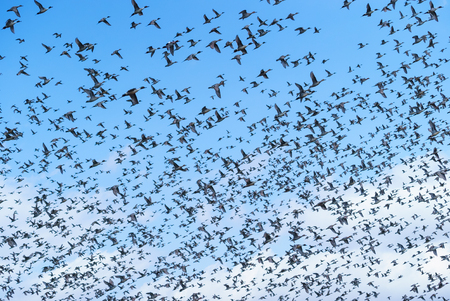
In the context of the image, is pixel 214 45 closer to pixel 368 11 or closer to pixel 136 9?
pixel 136 9

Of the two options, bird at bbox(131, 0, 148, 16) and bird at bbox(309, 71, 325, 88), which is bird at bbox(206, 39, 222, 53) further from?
bird at bbox(309, 71, 325, 88)

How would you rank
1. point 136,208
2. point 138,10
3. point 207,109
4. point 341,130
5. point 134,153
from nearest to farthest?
point 138,10 < point 207,109 < point 134,153 < point 341,130 < point 136,208

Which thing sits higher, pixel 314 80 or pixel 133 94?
pixel 314 80

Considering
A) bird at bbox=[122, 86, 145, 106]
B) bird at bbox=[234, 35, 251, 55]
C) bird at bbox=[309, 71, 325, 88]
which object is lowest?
bird at bbox=[122, 86, 145, 106]

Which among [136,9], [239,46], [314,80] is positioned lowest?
[314,80]

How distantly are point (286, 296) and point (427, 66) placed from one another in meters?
40.3

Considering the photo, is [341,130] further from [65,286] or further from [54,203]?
[65,286]

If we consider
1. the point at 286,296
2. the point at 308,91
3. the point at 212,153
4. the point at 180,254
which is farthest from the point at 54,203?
the point at 286,296

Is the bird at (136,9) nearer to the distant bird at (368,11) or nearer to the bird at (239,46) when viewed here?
the bird at (239,46)

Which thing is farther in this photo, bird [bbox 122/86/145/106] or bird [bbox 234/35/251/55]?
bird [bbox 234/35/251/55]

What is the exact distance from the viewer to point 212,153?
180 feet

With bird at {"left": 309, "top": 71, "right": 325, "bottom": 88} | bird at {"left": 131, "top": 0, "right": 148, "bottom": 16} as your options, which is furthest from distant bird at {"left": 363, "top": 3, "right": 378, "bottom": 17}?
bird at {"left": 131, "top": 0, "right": 148, "bottom": 16}

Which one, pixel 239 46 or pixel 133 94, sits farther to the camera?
pixel 239 46

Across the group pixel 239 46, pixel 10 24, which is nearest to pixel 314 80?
pixel 239 46
